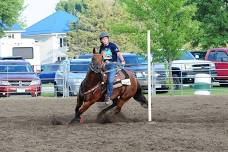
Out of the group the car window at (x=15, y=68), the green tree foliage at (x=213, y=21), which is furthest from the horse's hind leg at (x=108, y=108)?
the green tree foliage at (x=213, y=21)

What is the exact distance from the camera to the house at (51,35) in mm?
79438

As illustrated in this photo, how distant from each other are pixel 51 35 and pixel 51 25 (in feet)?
25.5

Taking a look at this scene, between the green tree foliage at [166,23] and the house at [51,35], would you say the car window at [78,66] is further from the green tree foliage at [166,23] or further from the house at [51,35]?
the house at [51,35]

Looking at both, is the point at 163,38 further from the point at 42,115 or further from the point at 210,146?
the point at 210,146

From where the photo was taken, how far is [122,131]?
39.0ft

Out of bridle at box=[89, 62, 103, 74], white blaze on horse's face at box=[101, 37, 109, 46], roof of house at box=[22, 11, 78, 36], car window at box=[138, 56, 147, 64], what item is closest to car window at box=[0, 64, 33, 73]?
car window at box=[138, 56, 147, 64]

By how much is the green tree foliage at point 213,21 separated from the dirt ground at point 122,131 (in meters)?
20.0

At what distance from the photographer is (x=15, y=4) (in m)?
53.8

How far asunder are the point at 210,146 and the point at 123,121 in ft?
14.8

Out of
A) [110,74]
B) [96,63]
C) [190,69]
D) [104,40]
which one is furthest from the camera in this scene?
[190,69]

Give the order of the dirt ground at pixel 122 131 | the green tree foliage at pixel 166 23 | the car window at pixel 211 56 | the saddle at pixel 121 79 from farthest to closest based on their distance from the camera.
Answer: the car window at pixel 211 56
the green tree foliage at pixel 166 23
the saddle at pixel 121 79
the dirt ground at pixel 122 131

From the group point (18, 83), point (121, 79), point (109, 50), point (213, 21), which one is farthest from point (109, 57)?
point (213, 21)

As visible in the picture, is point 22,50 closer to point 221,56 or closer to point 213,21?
point 213,21

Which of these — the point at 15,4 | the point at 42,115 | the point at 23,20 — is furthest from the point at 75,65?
the point at 23,20
